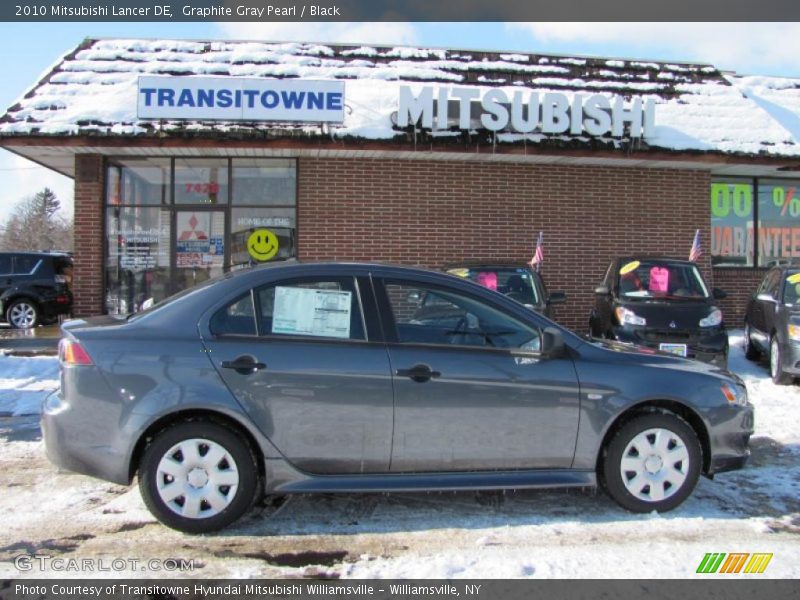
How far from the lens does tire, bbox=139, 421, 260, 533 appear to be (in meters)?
3.78

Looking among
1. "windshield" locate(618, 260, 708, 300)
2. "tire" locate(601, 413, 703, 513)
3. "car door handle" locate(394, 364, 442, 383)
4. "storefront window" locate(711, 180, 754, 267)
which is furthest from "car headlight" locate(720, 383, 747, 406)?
"storefront window" locate(711, 180, 754, 267)

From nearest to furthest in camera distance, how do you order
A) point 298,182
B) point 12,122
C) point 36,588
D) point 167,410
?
point 36,588 → point 167,410 → point 12,122 → point 298,182

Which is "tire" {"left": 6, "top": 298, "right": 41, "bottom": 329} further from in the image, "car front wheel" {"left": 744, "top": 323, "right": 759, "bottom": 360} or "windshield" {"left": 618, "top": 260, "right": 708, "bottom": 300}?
"car front wheel" {"left": 744, "top": 323, "right": 759, "bottom": 360}

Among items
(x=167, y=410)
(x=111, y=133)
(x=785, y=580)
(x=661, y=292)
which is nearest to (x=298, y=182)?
(x=111, y=133)

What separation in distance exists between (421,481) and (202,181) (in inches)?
336

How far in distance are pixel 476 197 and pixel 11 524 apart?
874cm

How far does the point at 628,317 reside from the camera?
820 centimetres

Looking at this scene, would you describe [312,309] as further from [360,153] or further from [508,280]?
[360,153]

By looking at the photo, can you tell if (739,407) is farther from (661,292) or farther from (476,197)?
(476,197)

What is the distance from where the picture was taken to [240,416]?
3.81 meters

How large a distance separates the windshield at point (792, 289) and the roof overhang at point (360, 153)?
3.07 meters

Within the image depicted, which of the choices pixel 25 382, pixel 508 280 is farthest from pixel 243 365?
pixel 25 382

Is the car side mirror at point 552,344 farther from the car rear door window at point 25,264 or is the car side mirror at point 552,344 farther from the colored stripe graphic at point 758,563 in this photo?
the car rear door window at point 25,264

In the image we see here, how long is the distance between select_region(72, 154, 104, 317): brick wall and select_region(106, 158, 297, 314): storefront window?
0.74ft
